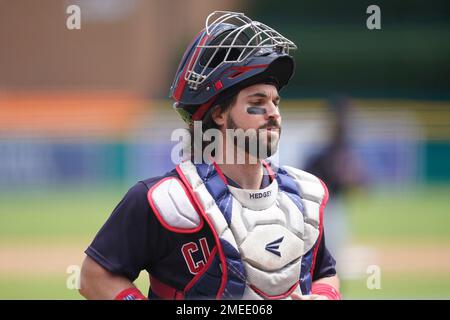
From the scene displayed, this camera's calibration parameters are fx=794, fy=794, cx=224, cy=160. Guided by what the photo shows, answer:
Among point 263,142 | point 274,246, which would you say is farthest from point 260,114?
point 274,246

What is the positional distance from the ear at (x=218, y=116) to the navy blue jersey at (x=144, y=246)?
1.36 feet

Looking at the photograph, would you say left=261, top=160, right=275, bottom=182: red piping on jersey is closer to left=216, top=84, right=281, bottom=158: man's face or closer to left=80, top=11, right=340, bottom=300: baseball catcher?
left=80, top=11, right=340, bottom=300: baseball catcher

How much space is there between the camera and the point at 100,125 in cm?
1641

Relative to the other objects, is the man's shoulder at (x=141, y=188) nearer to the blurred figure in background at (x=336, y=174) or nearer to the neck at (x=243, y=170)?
the neck at (x=243, y=170)

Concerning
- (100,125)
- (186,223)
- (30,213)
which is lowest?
(30,213)

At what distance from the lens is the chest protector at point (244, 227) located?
106 inches

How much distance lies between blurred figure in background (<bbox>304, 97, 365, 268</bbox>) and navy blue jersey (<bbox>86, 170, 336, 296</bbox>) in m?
4.95

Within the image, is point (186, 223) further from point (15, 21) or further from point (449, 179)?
point (15, 21)

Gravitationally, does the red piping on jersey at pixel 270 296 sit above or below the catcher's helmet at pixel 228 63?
below

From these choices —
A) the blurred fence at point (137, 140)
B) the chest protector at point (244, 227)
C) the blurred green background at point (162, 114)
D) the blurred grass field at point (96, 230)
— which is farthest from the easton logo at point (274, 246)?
the blurred fence at point (137, 140)

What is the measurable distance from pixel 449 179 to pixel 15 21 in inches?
438

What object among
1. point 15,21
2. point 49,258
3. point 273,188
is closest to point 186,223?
point 273,188

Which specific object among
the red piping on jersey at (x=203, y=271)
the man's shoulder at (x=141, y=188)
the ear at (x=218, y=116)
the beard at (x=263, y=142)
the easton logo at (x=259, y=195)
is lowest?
the red piping on jersey at (x=203, y=271)

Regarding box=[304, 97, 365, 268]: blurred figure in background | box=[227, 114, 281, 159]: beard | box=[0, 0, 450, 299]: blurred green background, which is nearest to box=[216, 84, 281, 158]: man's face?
box=[227, 114, 281, 159]: beard
